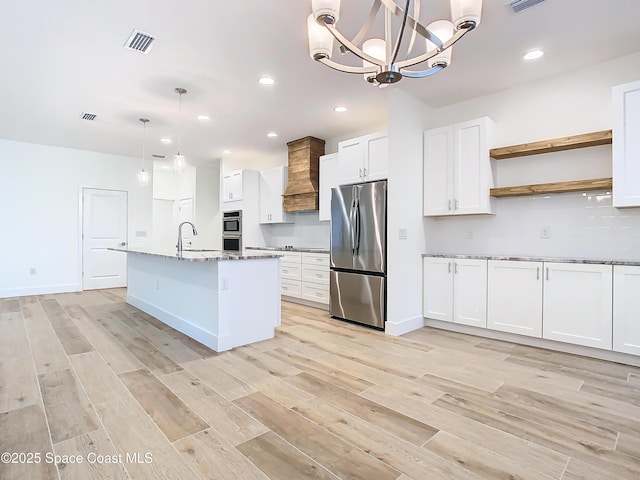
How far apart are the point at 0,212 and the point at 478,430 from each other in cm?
756

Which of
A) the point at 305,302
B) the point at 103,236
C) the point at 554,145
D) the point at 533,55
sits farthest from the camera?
the point at 103,236

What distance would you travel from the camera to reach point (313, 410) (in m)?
2.15

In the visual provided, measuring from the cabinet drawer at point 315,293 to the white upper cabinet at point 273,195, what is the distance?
57.8 inches

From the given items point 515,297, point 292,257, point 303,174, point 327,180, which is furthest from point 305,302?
point 515,297

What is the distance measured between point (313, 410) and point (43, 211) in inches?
259

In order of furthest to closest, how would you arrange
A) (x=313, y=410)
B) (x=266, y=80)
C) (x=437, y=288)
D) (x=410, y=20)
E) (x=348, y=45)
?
(x=437, y=288) → (x=266, y=80) → (x=313, y=410) → (x=348, y=45) → (x=410, y=20)

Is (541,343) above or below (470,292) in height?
below

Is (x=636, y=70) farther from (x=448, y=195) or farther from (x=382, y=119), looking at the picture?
(x=382, y=119)

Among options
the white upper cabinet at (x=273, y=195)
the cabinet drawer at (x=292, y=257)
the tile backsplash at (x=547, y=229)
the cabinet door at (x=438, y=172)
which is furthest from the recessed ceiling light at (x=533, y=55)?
the white upper cabinet at (x=273, y=195)

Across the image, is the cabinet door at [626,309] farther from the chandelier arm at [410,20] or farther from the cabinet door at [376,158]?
the chandelier arm at [410,20]

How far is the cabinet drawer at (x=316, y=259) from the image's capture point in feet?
16.4

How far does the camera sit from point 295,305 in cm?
544

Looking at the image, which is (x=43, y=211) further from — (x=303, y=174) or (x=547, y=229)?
(x=547, y=229)

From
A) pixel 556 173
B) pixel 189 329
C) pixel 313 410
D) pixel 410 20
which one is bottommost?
pixel 313 410
